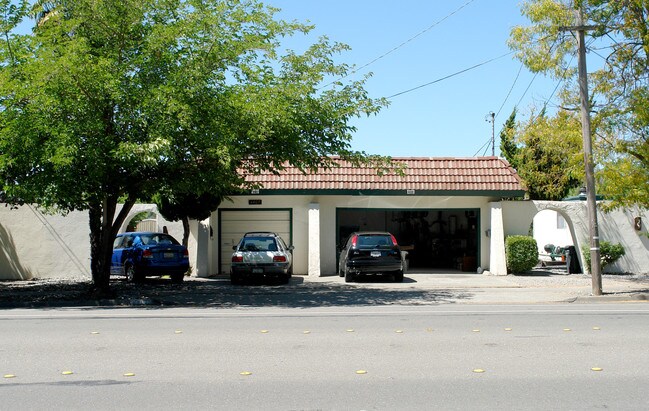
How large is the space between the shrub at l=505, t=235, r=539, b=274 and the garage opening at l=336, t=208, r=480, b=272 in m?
2.48

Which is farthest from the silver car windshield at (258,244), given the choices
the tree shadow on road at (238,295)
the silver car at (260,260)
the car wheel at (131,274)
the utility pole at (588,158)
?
the utility pole at (588,158)

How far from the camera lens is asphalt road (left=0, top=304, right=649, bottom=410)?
6.66m

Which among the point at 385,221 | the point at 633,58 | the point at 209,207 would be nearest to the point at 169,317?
the point at 209,207

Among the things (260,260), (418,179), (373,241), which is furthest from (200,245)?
(418,179)

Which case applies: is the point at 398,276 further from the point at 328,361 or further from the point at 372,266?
the point at 328,361

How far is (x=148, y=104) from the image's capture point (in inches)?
563

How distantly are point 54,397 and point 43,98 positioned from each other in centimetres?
887

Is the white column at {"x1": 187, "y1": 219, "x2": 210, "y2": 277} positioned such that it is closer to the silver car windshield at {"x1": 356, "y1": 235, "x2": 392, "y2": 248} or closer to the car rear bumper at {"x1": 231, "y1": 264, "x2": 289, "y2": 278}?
the car rear bumper at {"x1": 231, "y1": 264, "x2": 289, "y2": 278}

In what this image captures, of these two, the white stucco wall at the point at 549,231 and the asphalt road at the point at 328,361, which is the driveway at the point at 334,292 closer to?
the asphalt road at the point at 328,361

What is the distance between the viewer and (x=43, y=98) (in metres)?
14.1

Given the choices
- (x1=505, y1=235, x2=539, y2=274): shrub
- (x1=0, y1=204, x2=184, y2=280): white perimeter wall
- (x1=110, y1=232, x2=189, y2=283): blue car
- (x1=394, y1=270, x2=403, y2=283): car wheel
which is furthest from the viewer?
(x1=505, y1=235, x2=539, y2=274): shrub

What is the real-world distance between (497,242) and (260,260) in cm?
841

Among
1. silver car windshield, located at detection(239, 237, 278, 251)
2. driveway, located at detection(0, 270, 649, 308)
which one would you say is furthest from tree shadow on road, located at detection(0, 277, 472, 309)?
silver car windshield, located at detection(239, 237, 278, 251)

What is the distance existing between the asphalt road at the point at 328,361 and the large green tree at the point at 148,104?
135 inches
